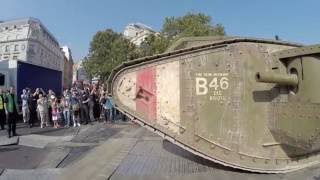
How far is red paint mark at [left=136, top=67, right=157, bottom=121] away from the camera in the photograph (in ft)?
31.1

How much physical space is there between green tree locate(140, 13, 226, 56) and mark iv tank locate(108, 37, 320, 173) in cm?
3111

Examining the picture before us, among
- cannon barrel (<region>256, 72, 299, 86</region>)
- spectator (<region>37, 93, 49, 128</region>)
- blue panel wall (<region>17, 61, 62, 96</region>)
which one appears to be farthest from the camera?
blue panel wall (<region>17, 61, 62, 96</region>)

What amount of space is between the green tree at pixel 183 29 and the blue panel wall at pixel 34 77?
55.5 ft

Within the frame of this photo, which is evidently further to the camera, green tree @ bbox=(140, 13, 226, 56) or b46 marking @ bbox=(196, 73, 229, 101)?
green tree @ bbox=(140, 13, 226, 56)

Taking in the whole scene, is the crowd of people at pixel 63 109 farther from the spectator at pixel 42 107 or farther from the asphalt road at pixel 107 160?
the asphalt road at pixel 107 160

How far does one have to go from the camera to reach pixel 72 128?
17266 mm

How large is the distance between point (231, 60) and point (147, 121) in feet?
6.42

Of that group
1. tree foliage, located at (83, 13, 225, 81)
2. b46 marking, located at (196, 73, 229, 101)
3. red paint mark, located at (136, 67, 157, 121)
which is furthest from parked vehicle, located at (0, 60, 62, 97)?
tree foliage, located at (83, 13, 225, 81)

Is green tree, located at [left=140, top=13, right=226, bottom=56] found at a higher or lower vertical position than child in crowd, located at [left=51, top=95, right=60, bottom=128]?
higher

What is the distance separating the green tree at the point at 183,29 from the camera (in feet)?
135

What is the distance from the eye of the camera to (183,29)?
4269cm

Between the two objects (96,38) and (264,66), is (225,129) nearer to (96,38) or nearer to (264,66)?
(264,66)

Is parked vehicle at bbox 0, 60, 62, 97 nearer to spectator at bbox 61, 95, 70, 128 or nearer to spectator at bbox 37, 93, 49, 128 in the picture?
spectator at bbox 37, 93, 49, 128

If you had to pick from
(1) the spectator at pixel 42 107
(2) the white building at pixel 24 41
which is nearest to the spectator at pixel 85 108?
(1) the spectator at pixel 42 107
